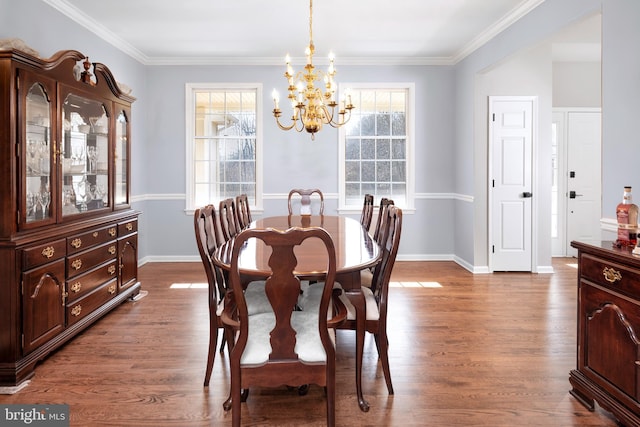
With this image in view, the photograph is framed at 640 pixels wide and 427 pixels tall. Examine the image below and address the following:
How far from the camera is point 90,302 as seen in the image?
10.9 ft

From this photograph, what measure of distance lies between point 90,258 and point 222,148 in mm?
3031

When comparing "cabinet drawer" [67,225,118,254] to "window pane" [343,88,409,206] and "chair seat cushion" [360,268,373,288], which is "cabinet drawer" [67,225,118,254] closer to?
"chair seat cushion" [360,268,373,288]

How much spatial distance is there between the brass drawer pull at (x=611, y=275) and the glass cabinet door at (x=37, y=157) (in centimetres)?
306

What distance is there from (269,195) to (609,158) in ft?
13.1

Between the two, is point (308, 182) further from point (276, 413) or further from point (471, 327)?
point (276, 413)

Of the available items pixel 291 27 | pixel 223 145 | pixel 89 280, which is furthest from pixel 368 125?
pixel 89 280

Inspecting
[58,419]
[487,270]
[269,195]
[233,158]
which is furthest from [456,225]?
[58,419]

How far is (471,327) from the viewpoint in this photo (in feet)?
11.2

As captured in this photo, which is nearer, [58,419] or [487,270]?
[58,419]

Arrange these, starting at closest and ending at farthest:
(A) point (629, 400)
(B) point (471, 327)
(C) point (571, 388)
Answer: (A) point (629, 400), (C) point (571, 388), (B) point (471, 327)

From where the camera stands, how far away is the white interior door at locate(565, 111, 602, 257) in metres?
6.23

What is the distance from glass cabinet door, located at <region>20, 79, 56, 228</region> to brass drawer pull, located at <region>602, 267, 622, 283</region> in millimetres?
3060

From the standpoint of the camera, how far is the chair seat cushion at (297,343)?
1.82 meters

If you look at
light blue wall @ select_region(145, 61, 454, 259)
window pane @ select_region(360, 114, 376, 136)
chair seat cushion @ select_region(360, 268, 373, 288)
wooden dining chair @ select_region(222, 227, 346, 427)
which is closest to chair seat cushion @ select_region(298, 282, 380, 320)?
chair seat cushion @ select_region(360, 268, 373, 288)
